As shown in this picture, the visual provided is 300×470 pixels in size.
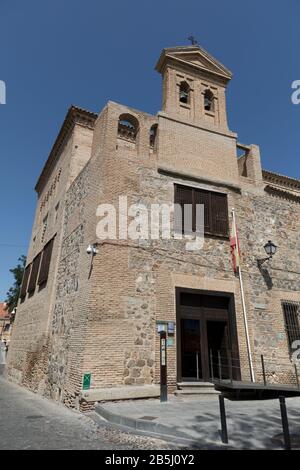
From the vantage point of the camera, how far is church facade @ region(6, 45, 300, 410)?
884 centimetres

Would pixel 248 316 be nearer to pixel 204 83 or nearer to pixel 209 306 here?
pixel 209 306

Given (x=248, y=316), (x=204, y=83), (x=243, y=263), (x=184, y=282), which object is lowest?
(x=248, y=316)

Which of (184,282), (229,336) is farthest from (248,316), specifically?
(184,282)

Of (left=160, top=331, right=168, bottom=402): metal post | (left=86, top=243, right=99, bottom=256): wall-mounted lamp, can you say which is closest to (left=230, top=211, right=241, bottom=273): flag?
(left=160, top=331, right=168, bottom=402): metal post

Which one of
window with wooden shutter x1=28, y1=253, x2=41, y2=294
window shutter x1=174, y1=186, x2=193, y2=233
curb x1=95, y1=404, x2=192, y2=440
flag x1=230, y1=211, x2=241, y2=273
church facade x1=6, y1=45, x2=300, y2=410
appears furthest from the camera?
window with wooden shutter x1=28, y1=253, x2=41, y2=294

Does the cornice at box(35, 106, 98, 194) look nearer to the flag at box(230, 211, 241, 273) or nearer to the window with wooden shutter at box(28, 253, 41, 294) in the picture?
the window with wooden shutter at box(28, 253, 41, 294)

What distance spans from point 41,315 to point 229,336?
7696 millimetres

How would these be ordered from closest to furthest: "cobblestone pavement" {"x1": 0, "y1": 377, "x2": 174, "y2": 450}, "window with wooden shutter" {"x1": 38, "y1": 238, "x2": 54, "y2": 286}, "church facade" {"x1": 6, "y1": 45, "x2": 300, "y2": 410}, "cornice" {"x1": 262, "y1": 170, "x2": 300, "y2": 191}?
"cobblestone pavement" {"x1": 0, "y1": 377, "x2": 174, "y2": 450}, "church facade" {"x1": 6, "y1": 45, "x2": 300, "y2": 410}, "window with wooden shutter" {"x1": 38, "y1": 238, "x2": 54, "y2": 286}, "cornice" {"x1": 262, "y1": 170, "x2": 300, "y2": 191}

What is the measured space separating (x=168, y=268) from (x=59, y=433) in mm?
5483

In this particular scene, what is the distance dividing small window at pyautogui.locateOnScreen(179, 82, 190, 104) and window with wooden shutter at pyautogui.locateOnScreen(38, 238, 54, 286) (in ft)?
27.6

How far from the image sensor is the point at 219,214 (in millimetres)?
11984

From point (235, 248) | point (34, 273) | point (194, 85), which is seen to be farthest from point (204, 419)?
point (34, 273)

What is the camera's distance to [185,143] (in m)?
12.4

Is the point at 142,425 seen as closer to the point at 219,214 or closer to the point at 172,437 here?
the point at 172,437
